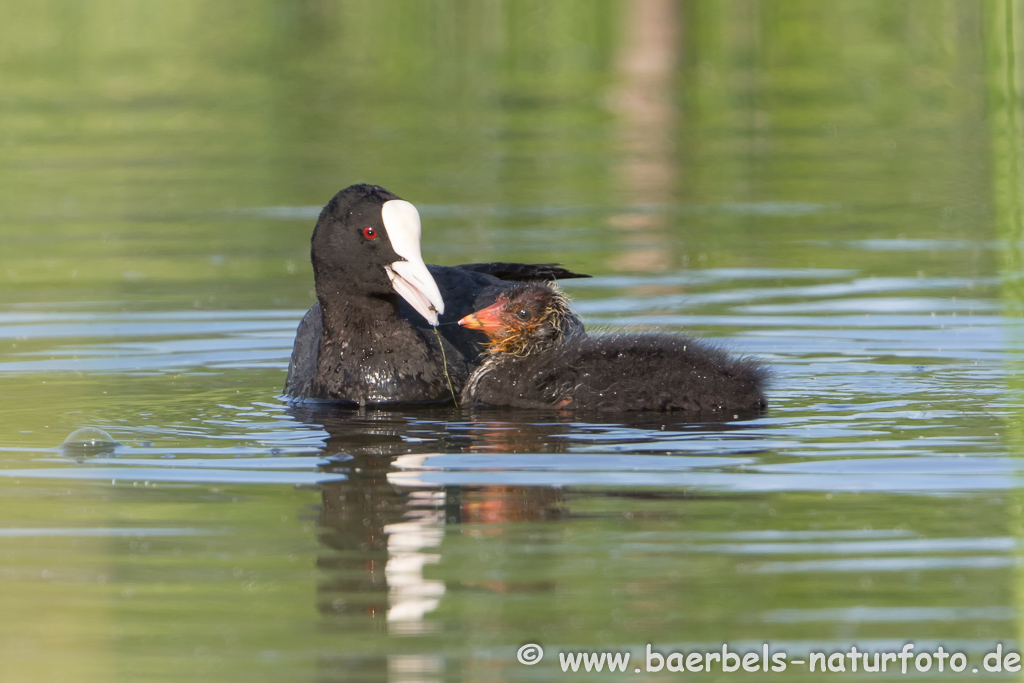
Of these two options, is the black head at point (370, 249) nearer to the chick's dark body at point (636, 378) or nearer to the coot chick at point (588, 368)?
the coot chick at point (588, 368)

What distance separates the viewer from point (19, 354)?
31.1 feet

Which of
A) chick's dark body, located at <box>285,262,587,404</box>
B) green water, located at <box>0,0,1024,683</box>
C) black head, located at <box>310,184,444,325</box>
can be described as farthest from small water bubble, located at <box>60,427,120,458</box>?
black head, located at <box>310,184,444,325</box>

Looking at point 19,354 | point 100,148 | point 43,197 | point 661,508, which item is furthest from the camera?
point 100,148

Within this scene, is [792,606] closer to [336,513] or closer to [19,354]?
[336,513]

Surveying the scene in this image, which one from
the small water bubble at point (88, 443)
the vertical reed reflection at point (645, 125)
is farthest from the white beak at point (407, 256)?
the vertical reed reflection at point (645, 125)

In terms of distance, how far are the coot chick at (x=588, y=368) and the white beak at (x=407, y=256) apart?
271 millimetres

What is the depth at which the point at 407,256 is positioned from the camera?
Answer: 26.9 ft

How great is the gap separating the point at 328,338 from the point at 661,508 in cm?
307

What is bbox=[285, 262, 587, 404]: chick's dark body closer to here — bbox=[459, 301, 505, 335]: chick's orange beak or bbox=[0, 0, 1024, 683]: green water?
bbox=[0, 0, 1024, 683]: green water

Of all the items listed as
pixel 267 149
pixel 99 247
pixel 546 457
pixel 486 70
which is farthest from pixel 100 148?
pixel 546 457

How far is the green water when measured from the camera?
4785mm

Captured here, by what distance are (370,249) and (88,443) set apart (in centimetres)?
175

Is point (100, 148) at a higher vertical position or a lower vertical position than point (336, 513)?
higher

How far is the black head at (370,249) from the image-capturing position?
8172 mm
